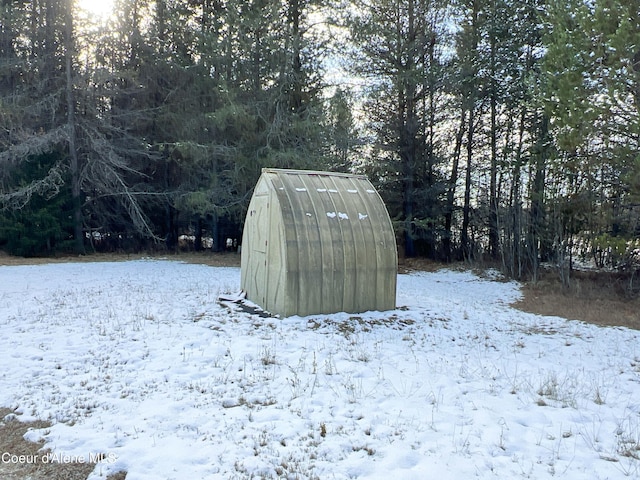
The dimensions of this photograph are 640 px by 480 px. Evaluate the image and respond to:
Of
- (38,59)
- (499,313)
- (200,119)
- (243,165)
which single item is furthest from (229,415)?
(38,59)

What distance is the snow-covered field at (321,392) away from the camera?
322 centimetres

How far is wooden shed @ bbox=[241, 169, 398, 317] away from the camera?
24.0ft

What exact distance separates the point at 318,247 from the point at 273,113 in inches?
416

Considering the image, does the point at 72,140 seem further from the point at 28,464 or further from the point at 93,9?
the point at 28,464

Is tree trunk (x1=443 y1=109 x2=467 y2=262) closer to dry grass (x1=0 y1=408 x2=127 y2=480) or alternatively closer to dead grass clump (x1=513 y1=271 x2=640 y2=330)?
dead grass clump (x1=513 y1=271 x2=640 y2=330)

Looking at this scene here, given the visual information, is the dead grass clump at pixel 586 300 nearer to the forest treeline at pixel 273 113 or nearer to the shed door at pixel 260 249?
the forest treeline at pixel 273 113

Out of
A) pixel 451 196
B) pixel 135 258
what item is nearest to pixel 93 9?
pixel 135 258

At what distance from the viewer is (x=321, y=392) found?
14.5 ft

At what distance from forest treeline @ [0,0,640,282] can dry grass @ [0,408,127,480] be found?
42.0ft

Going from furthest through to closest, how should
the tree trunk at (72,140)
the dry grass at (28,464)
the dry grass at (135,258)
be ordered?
the tree trunk at (72,140), the dry grass at (135,258), the dry grass at (28,464)

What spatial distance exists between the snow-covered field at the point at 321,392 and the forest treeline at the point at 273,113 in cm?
827

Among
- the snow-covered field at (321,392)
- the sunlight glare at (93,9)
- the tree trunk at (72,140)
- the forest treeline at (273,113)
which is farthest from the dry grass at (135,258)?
the sunlight glare at (93,9)

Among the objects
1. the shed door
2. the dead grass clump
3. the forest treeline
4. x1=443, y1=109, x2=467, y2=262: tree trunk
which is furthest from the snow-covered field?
x1=443, y1=109, x2=467, y2=262: tree trunk

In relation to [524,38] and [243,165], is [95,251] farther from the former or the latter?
[524,38]
